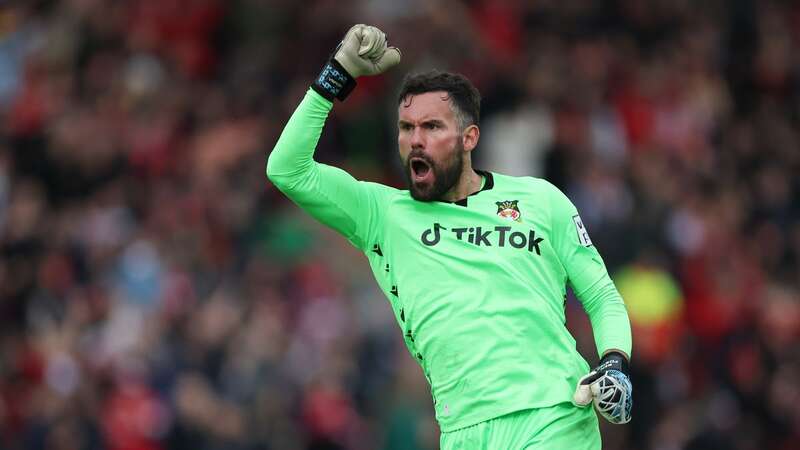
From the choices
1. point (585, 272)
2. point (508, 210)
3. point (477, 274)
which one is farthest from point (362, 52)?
point (585, 272)

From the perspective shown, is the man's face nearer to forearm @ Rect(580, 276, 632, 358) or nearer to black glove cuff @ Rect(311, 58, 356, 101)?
black glove cuff @ Rect(311, 58, 356, 101)

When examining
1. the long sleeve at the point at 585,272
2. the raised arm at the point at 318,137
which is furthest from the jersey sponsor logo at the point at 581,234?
the raised arm at the point at 318,137

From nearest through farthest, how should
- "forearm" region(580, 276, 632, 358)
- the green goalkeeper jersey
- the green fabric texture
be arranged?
the green fabric texture → the green goalkeeper jersey → "forearm" region(580, 276, 632, 358)

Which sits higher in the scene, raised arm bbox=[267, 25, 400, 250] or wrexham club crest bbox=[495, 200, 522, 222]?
raised arm bbox=[267, 25, 400, 250]

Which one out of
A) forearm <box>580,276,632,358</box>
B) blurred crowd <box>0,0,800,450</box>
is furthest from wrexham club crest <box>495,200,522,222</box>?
blurred crowd <box>0,0,800,450</box>

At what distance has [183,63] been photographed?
54.2ft

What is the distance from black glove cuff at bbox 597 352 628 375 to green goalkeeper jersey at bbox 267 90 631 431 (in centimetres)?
9

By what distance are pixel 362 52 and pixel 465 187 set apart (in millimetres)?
819

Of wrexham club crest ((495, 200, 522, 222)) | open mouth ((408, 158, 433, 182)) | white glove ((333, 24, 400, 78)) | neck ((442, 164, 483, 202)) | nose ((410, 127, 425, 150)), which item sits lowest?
wrexham club crest ((495, 200, 522, 222))

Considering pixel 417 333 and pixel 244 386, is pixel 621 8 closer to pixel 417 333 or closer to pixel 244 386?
pixel 244 386

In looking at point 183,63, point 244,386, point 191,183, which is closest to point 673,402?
point 244,386

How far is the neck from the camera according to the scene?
709 cm

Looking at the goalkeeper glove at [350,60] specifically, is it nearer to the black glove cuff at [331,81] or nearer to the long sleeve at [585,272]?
the black glove cuff at [331,81]

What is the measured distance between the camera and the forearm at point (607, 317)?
6.82 meters
